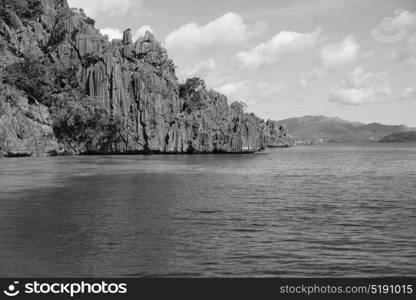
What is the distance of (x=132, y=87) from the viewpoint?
17688 centimetres

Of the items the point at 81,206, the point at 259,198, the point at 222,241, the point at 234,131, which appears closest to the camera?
the point at 222,241

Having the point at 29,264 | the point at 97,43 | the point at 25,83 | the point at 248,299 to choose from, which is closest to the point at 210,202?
the point at 29,264

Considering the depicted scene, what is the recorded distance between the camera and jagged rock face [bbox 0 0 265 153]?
169500 mm

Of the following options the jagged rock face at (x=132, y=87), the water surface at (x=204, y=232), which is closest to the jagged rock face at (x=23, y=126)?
the jagged rock face at (x=132, y=87)

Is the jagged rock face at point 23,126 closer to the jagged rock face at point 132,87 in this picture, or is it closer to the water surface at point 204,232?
the jagged rock face at point 132,87

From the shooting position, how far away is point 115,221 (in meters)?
35.1

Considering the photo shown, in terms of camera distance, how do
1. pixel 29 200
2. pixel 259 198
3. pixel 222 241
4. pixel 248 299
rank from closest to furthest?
pixel 248 299 → pixel 222 241 → pixel 29 200 → pixel 259 198

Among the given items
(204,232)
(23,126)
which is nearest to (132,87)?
(23,126)

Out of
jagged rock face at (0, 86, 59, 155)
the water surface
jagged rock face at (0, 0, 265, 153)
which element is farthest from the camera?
jagged rock face at (0, 0, 265, 153)

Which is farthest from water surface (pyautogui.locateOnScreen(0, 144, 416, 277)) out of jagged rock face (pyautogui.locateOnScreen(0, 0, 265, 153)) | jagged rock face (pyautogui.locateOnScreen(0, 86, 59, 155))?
jagged rock face (pyautogui.locateOnScreen(0, 0, 265, 153))

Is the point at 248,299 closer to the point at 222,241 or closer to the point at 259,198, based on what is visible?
the point at 222,241

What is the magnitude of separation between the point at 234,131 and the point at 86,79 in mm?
56872

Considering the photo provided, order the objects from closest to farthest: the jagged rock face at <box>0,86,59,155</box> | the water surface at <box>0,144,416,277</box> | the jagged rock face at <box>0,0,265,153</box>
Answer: the water surface at <box>0,144,416,277</box>
the jagged rock face at <box>0,86,59,155</box>
the jagged rock face at <box>0,0,265,153</box>

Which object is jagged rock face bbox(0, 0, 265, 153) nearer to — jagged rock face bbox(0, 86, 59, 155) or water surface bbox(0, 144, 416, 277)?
jagged rock face bbox(0, 86, 59, 155)
